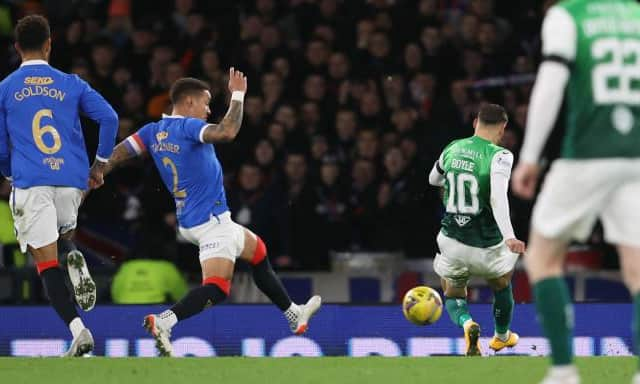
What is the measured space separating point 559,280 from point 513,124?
7630 mm

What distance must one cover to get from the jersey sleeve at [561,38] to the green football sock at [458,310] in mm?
4600

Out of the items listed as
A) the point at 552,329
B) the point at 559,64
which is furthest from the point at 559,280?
the point at 559,64

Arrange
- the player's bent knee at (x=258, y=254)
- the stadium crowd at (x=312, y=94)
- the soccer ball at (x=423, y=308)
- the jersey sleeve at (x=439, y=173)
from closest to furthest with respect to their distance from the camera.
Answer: the player's bent knee at (x=258, y=254)
the soccer ball at (x=423, y=308)
the jersey sleeve at (x=439, y=173)
the stadium crowd at (x=312, y=94)

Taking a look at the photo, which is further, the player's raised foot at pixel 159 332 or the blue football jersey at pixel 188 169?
the blue football jersey at pixel 188 169

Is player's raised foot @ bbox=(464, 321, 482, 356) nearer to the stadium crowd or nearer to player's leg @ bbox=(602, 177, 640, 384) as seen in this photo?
the stadium crowd

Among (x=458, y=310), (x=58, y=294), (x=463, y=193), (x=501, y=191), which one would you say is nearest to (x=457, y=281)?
(x=458, y=310)

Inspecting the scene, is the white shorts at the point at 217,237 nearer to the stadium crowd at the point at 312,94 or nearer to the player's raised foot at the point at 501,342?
the player's raised foot at the point at 501,342

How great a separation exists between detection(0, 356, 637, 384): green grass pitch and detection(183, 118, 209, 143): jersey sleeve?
1.47m

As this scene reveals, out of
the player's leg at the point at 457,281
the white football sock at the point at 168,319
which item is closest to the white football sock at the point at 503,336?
the player's leg at the point at 457,281

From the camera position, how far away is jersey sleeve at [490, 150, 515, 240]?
953cm

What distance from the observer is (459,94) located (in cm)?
1363

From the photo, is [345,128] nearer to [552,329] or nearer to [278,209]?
[278,209]

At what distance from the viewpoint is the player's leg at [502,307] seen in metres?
10.1

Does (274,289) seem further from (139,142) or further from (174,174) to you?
(139,142)
